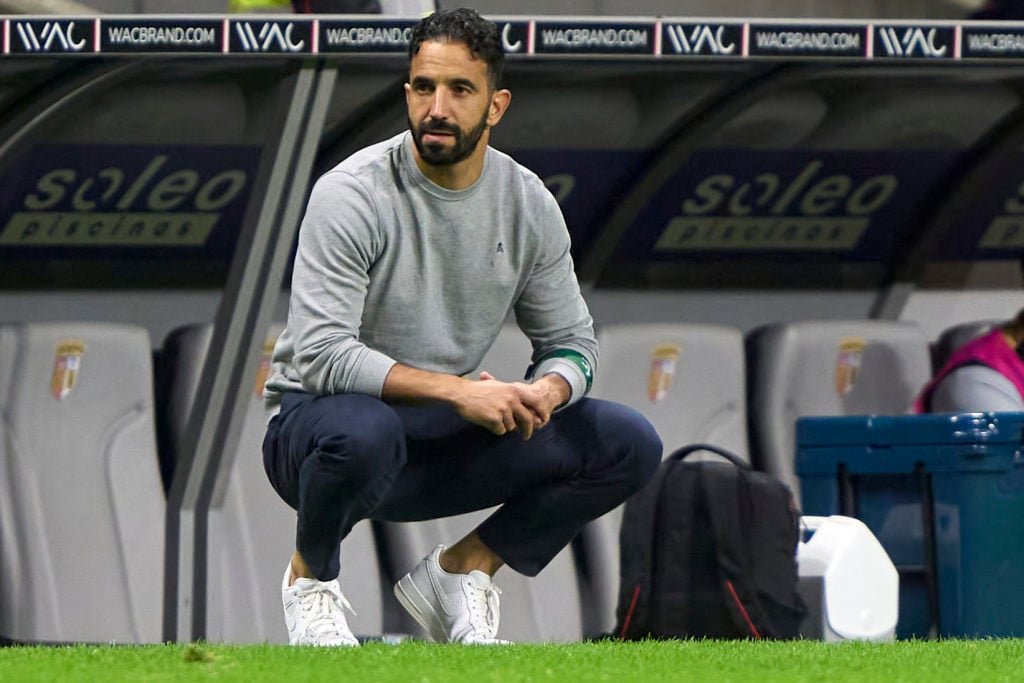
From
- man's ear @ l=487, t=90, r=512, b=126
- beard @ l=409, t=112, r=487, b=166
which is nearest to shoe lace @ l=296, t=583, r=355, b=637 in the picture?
beard @ l=409, t=112, r=487, b=166

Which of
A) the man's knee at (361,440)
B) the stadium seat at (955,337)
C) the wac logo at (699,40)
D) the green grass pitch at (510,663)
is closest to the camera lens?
the green grass pitch at (510,663)

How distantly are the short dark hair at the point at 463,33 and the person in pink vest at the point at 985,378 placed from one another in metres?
2.41

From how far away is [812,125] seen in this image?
6.21m

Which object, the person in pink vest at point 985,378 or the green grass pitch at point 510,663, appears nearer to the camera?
the green grass pitch at point 510,663

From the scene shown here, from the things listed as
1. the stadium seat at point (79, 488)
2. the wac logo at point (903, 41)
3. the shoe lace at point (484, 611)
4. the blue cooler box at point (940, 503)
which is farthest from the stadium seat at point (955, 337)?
the shoe lace at point (484, 611)

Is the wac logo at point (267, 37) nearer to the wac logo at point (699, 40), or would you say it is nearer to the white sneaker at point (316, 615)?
the wac logo at point (699, 40)

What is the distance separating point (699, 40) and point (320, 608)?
2.09 metres

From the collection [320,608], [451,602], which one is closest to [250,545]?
[451,602]

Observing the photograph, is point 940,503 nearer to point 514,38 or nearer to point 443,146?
point 514,38

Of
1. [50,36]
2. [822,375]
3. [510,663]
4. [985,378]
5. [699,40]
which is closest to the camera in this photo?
[510,663]

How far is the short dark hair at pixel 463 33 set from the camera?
12.0ft

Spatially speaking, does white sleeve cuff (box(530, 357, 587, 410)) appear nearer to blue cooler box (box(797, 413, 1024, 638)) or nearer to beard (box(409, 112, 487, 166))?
beard (box(409, 112, 487, 166))

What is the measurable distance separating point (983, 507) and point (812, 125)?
1.53 m

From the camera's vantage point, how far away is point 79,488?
225 inches
